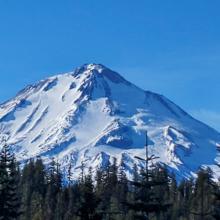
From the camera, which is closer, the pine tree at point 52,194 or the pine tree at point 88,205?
the pine tree at point 88,205

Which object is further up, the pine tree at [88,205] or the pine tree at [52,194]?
the pine tree at [52,194]

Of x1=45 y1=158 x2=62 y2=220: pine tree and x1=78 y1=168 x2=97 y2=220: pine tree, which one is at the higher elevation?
x1=45 y1=158 x2=62 y2=220: pine tree

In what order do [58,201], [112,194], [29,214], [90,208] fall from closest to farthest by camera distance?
[90,208] → [29,214] → [58,201] → [112,194]

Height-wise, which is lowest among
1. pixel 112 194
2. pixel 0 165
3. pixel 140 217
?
pixel 140 217

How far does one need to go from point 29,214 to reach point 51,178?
2695 cm

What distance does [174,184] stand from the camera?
140 m

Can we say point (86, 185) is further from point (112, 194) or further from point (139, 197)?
point (112, 194)

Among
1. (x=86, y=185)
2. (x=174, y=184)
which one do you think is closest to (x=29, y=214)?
(x=174, y=184)

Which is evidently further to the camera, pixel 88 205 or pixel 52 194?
pixel 52 194

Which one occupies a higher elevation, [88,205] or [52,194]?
[52,194]

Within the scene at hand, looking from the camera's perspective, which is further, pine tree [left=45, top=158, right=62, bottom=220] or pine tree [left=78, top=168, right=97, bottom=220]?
pine tree [left=45, top=158, right=62, bottom=220]

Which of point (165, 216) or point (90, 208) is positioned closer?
point (90, 208)

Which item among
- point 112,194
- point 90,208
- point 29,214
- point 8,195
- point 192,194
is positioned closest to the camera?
point 90,208

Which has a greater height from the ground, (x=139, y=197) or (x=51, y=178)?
(x=51, y=178)
